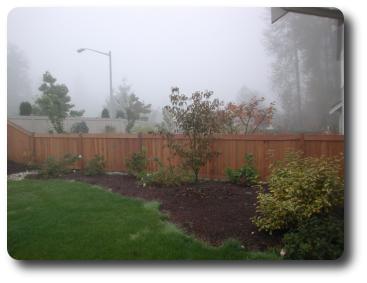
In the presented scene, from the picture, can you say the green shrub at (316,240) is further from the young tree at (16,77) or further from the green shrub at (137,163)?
the young tree at (16,77)

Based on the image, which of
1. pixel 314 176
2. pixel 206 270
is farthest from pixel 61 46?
pixel 314 176

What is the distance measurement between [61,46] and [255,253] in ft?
9.86

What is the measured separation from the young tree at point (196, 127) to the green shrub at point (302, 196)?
127cm

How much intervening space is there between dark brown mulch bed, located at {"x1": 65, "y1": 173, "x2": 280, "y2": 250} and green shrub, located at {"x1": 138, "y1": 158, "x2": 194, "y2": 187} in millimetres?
129

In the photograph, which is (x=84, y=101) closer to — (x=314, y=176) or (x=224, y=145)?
(x=224, y=145)

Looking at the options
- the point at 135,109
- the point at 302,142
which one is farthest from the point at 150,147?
the point at 302,142

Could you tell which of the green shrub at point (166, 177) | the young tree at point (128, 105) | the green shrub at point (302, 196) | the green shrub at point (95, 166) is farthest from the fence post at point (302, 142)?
the green shrub at point (95, 166)

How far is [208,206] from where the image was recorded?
12.3 ft

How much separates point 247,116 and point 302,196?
Answer: 61.9 inches

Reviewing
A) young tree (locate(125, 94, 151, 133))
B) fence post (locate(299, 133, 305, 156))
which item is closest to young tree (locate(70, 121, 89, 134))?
young tree (locate(125, 94, 151, 133))

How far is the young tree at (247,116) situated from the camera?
3.75 metres

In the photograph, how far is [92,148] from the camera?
4277 millimetres

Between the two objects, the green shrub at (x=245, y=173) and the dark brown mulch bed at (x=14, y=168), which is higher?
the dark brown mulch bed at (x=14, y=168)

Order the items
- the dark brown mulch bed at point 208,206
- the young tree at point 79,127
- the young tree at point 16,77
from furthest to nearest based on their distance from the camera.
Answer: the young tree at point 79,127
the young tree at point 16,77
the dark brown mulch bed at point 208,206
